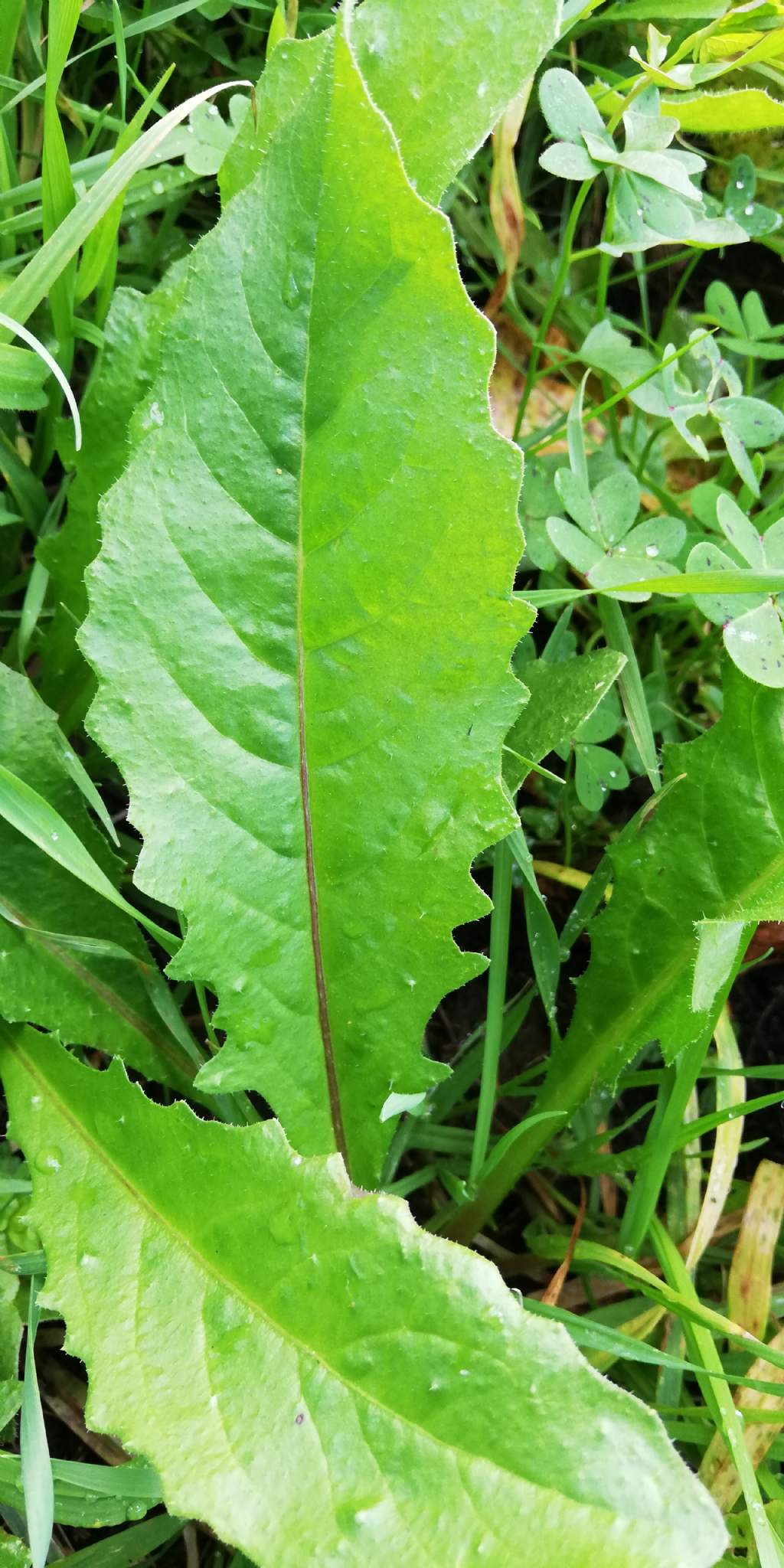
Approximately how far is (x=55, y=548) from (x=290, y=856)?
0.52 metres

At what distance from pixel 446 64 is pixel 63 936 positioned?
1.00 metres

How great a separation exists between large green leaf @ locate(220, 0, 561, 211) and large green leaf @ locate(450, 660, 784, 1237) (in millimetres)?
641

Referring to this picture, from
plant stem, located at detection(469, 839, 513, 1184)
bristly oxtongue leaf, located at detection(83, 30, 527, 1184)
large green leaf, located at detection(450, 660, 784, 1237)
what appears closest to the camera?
bristly oxtongue leaf, located at detection(83, 30, 527, 1184)

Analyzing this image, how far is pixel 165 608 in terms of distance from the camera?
3.56 feet

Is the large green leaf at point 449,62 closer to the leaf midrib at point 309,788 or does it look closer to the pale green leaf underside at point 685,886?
the leaf midrib at point 309,788

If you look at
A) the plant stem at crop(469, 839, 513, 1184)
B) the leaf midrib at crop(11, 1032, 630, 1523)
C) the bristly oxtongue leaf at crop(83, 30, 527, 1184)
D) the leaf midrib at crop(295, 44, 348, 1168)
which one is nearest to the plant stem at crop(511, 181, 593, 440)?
the bristly oxtongue leaf at crop(83, 30, 527, 1184)

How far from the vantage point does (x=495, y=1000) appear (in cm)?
141

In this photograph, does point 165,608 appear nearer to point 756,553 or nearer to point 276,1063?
point 276,1063

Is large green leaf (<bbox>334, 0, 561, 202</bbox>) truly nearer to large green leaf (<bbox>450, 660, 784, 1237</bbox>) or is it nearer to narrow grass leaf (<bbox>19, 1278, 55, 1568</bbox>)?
large green leaf (<bbox>450, 660, 784, 1237</bbox>)

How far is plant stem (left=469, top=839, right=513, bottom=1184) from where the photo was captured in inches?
54.4

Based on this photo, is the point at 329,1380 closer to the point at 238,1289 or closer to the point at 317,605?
the point at 238,1289

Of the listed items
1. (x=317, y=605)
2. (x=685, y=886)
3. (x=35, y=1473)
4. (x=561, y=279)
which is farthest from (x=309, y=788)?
(x=561, y=279)

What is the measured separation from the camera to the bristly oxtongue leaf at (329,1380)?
32.4 inches

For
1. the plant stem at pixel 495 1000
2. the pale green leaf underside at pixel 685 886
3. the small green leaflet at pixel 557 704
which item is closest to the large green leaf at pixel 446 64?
the small green leaflet at pixel 557 704
